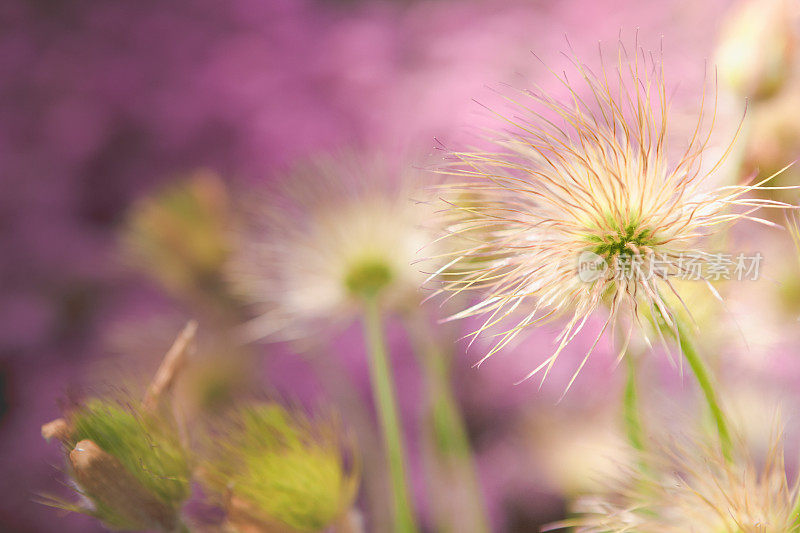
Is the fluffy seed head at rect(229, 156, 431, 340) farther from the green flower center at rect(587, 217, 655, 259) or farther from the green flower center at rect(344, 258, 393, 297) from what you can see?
the green flower center at rect(587, 217, 655, 259)

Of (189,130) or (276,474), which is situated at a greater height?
(189,130)

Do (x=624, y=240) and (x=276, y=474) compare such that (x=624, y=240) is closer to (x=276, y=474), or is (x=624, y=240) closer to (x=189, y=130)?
(x=276, y=474)

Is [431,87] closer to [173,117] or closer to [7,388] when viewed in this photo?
[173,117]

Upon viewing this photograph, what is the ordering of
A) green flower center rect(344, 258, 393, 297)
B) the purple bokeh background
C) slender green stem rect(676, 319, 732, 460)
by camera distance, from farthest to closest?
the purple bokeh background < green flower center rect(344, 258, 393, 297) < slender green stem rect(676, 319, 732, 460)

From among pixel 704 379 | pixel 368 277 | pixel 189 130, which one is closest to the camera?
pixel 704 379

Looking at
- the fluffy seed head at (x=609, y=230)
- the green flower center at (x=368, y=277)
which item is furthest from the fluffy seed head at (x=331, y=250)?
the fluffy seed head at (x=609, y=230)

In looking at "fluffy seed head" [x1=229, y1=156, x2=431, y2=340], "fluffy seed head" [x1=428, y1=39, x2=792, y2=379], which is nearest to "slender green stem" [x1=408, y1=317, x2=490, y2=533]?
"fluffy seed head" [x1=229, y1=156, x2=431, y2=340]

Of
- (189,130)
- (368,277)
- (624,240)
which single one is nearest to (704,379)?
(624,240)
